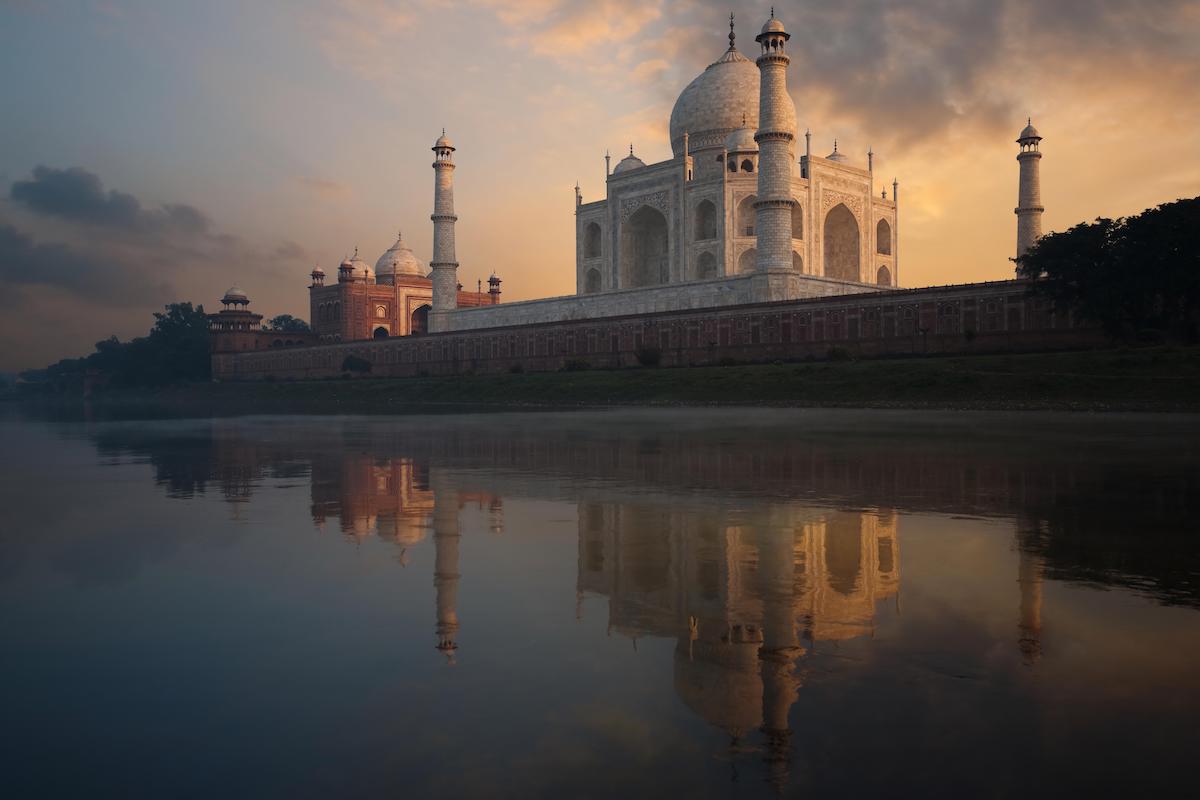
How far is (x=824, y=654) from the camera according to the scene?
369cm

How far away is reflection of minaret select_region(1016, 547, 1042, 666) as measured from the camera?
146 inches

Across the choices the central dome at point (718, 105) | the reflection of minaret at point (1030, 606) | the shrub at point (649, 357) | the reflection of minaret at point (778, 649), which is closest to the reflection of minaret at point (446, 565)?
the reflection of minaret at point (778, 649)

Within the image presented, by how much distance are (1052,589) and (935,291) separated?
3203cm

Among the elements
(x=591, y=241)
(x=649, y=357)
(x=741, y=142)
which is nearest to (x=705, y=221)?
(x=741, y=142)

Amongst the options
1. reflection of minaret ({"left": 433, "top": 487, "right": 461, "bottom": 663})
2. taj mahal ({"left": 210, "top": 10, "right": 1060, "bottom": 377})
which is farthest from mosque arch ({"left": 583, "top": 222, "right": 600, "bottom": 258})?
reflection of minaret ({"left": 433, "top": 487, "right": 461, "bottom": 663})

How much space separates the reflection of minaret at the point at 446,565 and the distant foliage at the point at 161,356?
2843 inches

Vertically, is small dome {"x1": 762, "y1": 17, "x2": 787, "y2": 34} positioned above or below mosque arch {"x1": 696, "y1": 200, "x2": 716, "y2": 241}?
above

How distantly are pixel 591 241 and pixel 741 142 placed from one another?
12099 millimetres

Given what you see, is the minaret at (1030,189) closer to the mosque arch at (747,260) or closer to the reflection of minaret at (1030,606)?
the mosque arch at (747,260)

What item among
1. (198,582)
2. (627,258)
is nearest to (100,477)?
(198,582)

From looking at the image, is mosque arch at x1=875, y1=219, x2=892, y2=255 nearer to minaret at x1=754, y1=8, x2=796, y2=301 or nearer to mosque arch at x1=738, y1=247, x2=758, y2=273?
mosque arch at x1=738, y1=247, x2=758, y2=273

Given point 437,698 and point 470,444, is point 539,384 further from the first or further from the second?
point 437,698

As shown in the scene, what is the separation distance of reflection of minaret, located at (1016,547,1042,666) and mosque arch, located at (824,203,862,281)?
50.2m

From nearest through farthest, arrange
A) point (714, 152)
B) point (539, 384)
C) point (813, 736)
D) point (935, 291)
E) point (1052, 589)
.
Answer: point (813, 736), point (1052, 589), point (935, 291), point (539, 384), point (714, 152)
